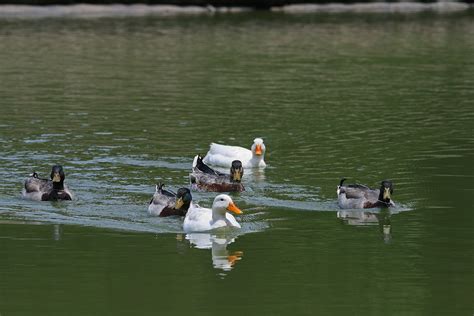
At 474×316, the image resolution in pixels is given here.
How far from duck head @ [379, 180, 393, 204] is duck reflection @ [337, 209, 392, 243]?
0.22m

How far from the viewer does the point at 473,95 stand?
37719mm

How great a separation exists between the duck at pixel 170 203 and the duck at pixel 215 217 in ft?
2.59

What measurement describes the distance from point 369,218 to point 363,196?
1.70 ft

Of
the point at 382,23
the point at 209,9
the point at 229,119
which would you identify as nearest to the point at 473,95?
the point at 229,119

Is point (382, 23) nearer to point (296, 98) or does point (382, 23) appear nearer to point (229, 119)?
point (296, 98)

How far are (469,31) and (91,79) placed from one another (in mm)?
24932

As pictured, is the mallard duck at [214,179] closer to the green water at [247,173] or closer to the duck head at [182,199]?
the green water at [247,173]

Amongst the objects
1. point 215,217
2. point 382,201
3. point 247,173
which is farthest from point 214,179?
point 215,217

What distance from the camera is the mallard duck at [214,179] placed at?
23.8 metres

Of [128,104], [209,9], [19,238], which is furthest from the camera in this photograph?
[209,9]

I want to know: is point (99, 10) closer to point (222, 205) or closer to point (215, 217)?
point (215, 217)

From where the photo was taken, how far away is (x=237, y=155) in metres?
26.5

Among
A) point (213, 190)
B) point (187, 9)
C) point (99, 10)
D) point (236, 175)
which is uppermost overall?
point (99, 10)

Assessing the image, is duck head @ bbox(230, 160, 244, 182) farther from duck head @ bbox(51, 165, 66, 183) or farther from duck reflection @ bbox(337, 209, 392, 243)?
duck head @ bbox(51, 165, 66, 183)
